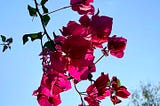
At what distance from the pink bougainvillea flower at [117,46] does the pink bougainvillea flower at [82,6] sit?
0.33 ft

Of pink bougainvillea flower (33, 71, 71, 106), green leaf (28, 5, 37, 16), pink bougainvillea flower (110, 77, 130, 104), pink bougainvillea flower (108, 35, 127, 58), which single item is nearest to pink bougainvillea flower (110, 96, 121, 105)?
pink bougainvillea flower (110, 77, 130, 104)

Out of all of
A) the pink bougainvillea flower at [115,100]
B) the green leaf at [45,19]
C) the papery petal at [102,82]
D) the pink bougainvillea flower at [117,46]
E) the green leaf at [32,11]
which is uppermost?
the green leaf at [32,11]

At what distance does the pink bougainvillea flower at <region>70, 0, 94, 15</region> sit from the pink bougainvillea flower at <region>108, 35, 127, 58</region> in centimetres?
Result: 10

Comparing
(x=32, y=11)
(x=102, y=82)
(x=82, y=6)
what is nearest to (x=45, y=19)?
(x=32, y=11)

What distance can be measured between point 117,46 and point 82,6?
0.15 m

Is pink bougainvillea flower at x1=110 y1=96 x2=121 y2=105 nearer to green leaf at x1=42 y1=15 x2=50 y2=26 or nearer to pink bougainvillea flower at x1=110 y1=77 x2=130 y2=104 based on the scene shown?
pink bougainvillea flower at x1=110 y1=77 x2=130 y2=104

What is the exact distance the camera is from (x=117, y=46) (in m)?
1.00

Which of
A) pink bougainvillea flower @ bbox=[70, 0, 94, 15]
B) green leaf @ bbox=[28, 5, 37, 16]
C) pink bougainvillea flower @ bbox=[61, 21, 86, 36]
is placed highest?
green leaf @ bbox=[28, 5, 37, 16]

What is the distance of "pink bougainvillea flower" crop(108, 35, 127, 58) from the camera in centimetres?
99

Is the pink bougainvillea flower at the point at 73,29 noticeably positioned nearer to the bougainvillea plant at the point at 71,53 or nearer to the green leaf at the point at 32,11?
the bougainvillea plant at the point at 71,53

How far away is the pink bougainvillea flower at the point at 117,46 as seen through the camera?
3.24 feet

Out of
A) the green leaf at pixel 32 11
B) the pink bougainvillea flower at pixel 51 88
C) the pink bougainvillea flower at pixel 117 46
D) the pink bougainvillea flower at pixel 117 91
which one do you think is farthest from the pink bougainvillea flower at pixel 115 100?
the green leaf at pixel 32 11

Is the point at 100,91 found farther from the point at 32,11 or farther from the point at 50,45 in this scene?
the point at 32,11

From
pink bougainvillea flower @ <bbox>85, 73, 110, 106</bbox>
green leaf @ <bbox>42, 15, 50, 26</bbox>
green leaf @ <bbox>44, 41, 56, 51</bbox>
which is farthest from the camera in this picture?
green leaf @ <bbox>42, 15, 50, 26</bbox>
